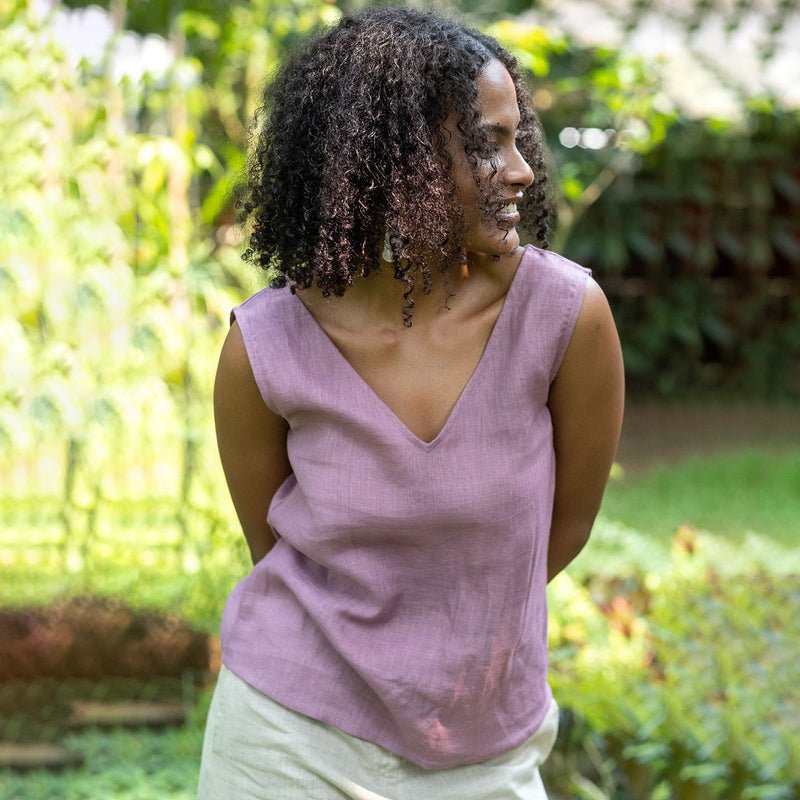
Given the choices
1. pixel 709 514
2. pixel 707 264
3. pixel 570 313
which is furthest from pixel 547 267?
pixel 707 264

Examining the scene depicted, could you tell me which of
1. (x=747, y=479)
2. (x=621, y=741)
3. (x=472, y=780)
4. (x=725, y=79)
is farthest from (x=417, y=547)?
(x=725, y=79)

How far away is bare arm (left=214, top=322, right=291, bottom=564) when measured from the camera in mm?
1395

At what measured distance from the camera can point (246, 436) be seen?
1.44 metres

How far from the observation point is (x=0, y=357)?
352 centimetres

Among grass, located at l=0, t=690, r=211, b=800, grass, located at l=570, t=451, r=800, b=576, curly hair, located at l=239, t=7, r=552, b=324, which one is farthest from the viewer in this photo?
grass, located at l=570, t=451, r=800, b=576

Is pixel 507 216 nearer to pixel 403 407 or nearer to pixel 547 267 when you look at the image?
pixel 547 267

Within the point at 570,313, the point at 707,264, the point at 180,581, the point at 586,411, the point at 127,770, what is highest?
the point at 570,313

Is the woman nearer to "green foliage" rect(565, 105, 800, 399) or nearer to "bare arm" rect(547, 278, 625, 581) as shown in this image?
"bare arm" rect(547, 278, 625, 581)

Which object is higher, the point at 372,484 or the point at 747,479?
the point at 372,484

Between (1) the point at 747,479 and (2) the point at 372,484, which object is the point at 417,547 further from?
(1) the point at 747,479

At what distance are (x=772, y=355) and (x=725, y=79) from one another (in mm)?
2595

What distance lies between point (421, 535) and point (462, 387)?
196 mm

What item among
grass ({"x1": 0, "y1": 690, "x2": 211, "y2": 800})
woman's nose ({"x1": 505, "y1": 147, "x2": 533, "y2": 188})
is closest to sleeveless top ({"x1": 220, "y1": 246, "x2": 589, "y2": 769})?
woman's nose ({"x1": 505, "y1": 147, "x2": 533, "y2": 188})

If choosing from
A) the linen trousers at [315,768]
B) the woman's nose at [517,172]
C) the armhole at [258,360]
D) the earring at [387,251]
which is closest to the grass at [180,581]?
the linen trousers at [315,768]
